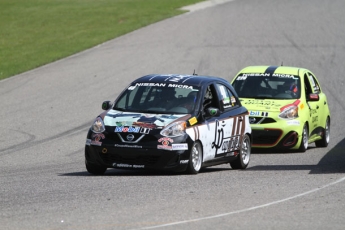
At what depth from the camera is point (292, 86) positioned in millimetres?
18578

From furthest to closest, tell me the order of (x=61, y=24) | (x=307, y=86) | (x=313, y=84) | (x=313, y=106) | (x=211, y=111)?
(x=61, y=24) → (x=313, y=84) → (x=307, y=86) → (x=313, y=106) → (x=211, y=111)

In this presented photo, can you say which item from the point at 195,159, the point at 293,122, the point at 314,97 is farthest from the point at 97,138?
the point at 314,97

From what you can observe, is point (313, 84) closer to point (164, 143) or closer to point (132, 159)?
point (164, 143)

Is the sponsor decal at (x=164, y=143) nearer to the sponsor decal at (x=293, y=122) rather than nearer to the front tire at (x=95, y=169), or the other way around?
the front tire at (x=95, y=169)

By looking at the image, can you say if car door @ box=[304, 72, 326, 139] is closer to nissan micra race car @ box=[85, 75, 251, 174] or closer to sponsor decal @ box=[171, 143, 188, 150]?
nissan micra race car @ box=[85, 75, 251, 174]

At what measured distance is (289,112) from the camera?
17781 millimetres

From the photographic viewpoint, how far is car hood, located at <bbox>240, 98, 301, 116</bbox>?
1761 centimetres

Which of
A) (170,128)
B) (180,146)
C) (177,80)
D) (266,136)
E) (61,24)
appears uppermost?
(177,80)

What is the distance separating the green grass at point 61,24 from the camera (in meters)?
31.3

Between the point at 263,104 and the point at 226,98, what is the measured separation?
3.69 metres

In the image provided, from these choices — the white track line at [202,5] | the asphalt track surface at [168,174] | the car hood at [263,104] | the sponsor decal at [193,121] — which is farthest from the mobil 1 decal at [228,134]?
the white track line at [202,5]

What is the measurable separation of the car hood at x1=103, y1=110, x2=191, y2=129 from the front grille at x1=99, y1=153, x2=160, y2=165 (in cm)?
41

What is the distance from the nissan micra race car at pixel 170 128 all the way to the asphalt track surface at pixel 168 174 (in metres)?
0.27

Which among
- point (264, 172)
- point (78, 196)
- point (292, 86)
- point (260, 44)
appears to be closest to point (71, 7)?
point (260, 44)
